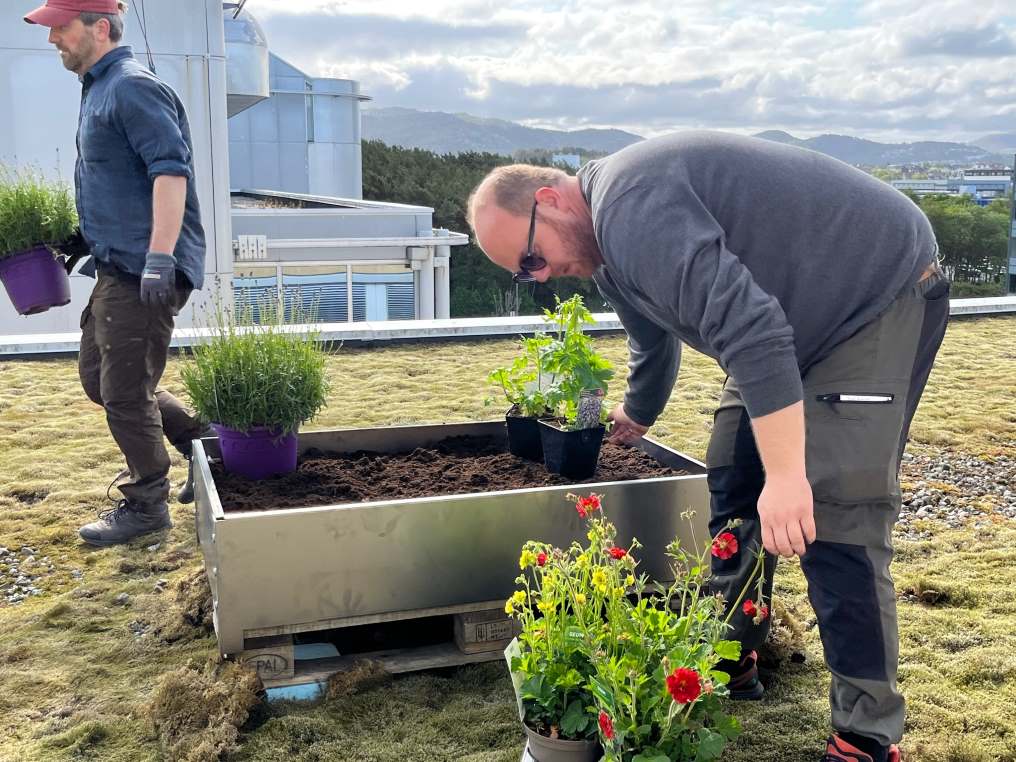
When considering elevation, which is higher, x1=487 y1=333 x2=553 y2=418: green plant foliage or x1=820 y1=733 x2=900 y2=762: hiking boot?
x1=487 y1=333 x2=553 y2=418: green plant foliage

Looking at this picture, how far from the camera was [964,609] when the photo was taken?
270 centimetres

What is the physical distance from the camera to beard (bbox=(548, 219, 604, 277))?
1816 millimetres

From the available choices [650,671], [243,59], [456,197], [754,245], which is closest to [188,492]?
[650,671]

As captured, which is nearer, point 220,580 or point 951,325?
point 220,580

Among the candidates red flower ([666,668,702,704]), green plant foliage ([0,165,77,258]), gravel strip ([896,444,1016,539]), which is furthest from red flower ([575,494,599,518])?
green plant foliage ([0,165,77,258])

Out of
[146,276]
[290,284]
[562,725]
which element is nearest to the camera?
[562,725]

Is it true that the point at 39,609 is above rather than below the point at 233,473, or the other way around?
below

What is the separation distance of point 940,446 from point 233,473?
10.6ft

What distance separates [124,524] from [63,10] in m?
1.59

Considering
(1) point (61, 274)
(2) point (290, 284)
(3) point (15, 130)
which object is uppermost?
(3) point (15, 130)

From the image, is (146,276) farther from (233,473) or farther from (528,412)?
(528,412)

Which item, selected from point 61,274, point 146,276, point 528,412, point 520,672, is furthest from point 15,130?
point 520,672

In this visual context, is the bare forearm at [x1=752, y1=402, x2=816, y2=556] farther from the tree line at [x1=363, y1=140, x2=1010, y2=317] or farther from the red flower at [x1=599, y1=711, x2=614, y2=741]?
the tree line at [x1=363, y1=140, x2=1010, y2=317]

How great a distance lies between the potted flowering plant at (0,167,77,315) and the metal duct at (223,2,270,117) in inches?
475
